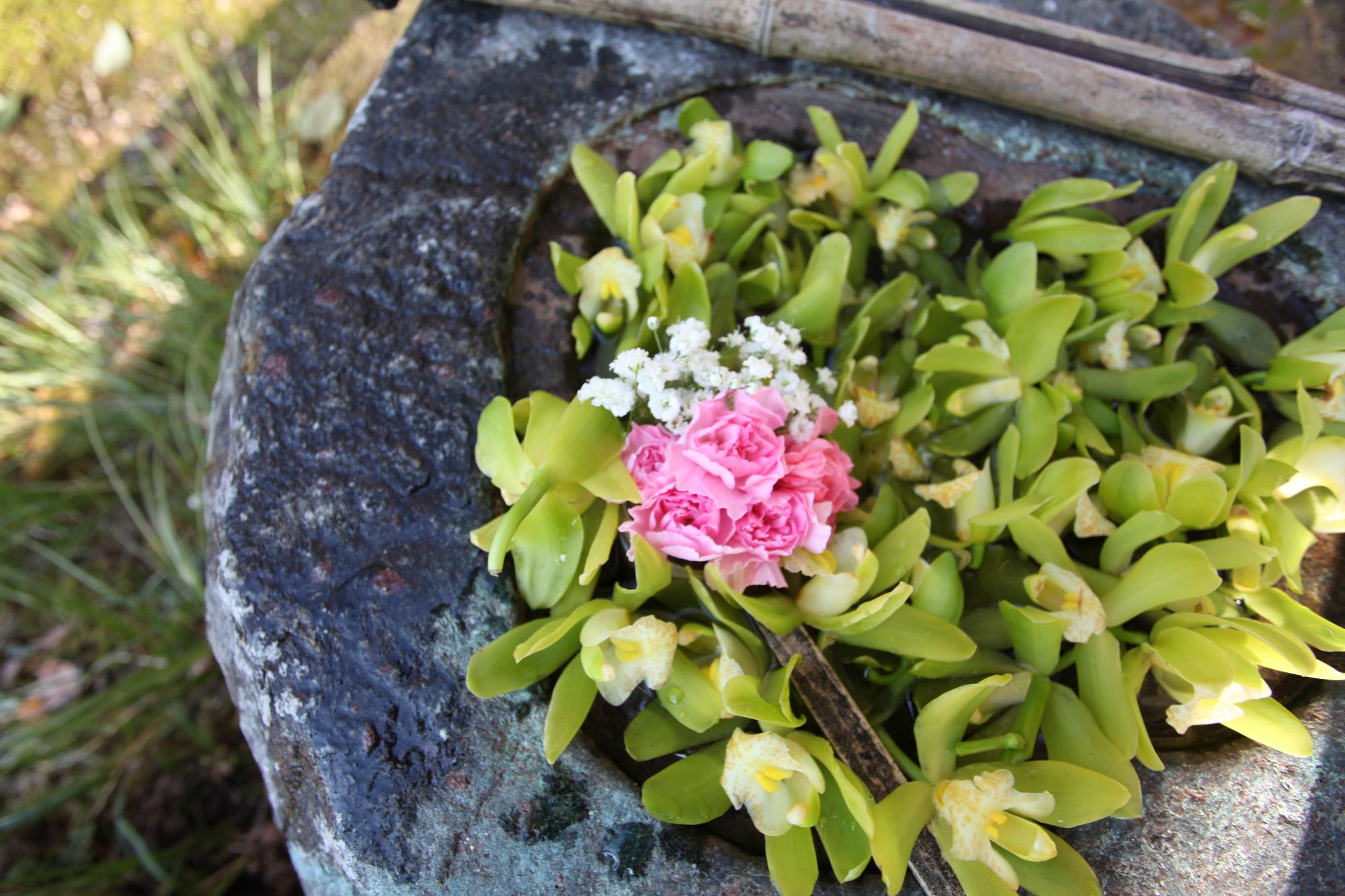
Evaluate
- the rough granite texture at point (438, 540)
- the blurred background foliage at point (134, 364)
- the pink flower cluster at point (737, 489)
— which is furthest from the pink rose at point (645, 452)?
the blurred background foliage at point (134, 364)

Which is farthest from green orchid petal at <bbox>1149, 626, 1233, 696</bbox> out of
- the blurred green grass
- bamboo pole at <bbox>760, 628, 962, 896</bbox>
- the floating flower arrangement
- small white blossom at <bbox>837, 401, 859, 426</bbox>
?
the blurred green grass

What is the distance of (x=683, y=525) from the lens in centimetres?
89

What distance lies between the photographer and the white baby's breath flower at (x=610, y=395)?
2.87 feet

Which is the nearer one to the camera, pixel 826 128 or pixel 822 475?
pixel 822 475

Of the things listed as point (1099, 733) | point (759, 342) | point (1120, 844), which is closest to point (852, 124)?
point (759, 342)

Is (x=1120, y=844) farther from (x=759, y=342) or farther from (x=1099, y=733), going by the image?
(x=759, y=342)

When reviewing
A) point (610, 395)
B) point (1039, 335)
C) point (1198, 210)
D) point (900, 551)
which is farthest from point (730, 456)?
point (1198, 210)

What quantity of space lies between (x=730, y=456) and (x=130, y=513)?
6.00ft

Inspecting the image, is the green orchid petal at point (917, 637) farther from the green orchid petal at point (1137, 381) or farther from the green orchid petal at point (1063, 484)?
the green orchid petal at point (1137, 381)

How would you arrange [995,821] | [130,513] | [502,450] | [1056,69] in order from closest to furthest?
[995,821] < [502,450] < [1056,69] < [130,513]

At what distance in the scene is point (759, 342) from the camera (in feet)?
3.11

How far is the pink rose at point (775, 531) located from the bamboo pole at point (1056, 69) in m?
0.81

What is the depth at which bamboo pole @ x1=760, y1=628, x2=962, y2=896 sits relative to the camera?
2.89 feet

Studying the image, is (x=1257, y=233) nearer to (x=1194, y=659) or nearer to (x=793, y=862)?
(x=1194, y=659)
